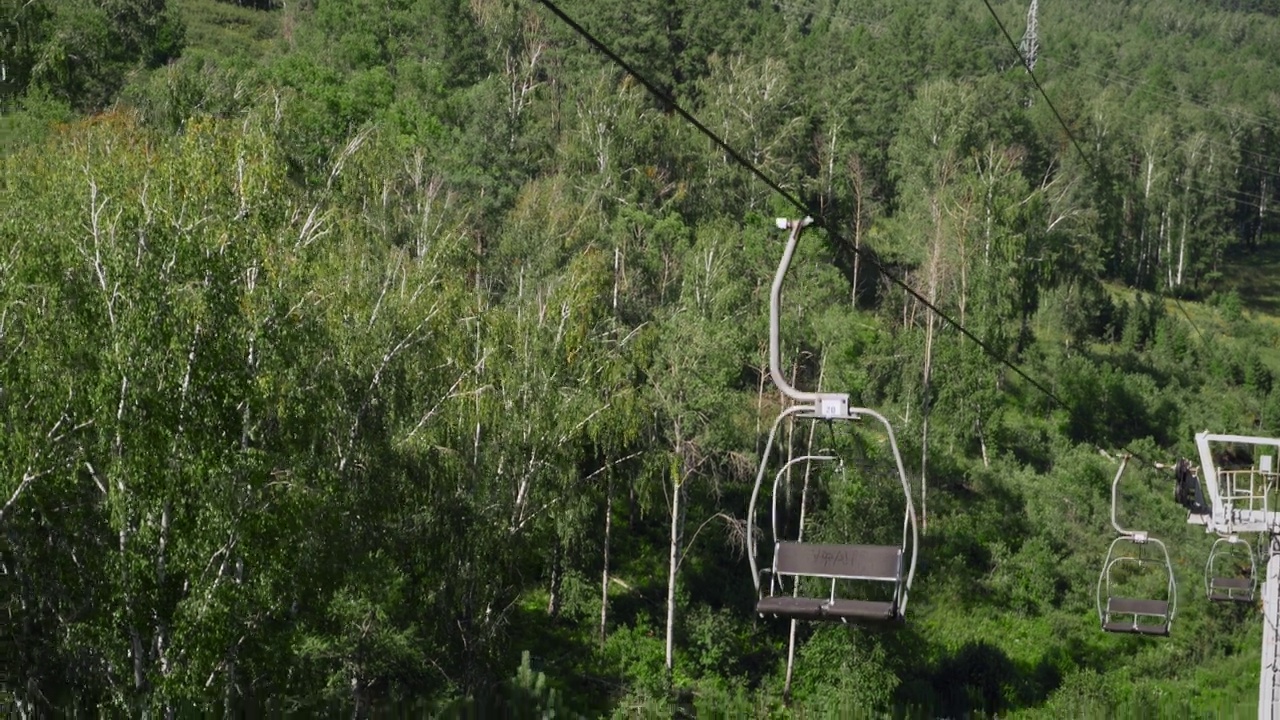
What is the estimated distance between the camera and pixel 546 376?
31.0 meters

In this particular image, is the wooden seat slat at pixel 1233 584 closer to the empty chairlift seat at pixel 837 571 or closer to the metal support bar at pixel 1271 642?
the metal support bar at pixel 1271 642

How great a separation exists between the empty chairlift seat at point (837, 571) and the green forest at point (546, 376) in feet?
10.2

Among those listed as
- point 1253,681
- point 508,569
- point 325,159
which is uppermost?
point 325,159

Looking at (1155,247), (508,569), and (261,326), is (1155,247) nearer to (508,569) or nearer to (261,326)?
(508,569)

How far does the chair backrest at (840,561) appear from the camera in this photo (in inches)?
515

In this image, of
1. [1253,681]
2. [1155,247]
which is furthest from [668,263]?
[1155,247]

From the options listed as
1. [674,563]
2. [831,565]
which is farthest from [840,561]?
[674,563]

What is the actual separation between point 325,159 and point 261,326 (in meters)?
23.3

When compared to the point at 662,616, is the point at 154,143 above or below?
above

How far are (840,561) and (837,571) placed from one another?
0.17 metres

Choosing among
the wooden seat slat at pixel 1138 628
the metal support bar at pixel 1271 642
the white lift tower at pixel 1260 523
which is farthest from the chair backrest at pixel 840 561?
the metal support bar at pixel 1271 642

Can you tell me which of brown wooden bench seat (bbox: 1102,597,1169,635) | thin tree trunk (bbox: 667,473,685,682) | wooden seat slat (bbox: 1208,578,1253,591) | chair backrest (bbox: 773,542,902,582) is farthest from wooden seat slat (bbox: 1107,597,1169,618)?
chair backrest (bbox: 773,542,902,582)

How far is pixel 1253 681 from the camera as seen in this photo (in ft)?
132

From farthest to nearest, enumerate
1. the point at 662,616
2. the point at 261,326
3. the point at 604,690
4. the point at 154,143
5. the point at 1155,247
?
the point at 1155,247 → the point at 154,143 → the point at 662,616 → the point at 604,690 → the point at 261,326
